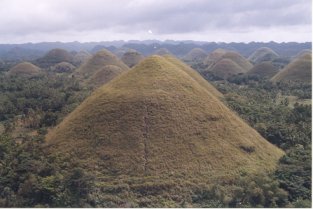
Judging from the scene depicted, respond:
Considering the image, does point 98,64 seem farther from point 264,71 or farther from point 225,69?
point 264,71

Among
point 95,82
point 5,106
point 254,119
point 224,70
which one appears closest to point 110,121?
point 254,119

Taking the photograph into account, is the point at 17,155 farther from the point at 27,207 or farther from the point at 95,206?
the point at 95,206

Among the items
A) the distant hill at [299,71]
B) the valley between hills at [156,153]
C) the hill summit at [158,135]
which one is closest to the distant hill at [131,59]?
the distant hill at [299,71]

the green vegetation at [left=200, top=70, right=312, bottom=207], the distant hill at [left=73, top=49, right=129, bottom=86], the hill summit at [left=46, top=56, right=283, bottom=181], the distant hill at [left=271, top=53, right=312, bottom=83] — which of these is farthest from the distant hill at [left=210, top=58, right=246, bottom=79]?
the hill summit at [left=46, top=56, right=283, bottom=181]

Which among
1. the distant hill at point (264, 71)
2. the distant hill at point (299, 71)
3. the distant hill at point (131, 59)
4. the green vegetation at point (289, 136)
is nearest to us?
the green vegetation at point (289, 136)

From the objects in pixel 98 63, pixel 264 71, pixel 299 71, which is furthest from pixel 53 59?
pixel 299 71

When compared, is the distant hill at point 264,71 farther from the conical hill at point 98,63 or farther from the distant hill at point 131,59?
the distant hill at point 131,59
